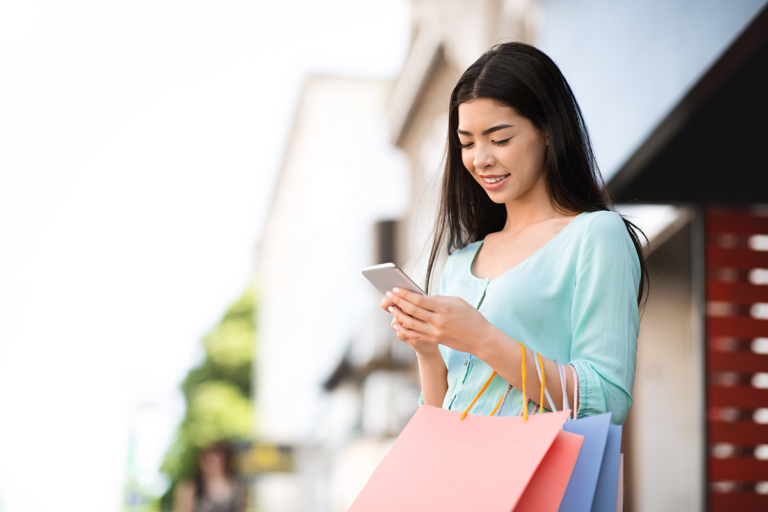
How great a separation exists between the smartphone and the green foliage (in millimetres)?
46021

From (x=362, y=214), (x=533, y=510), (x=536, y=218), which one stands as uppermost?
(x=362, y=214)

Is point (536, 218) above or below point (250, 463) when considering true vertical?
above

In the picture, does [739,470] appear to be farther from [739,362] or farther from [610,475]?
[610,475]

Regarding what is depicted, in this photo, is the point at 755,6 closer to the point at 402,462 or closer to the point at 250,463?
the point at 402,462

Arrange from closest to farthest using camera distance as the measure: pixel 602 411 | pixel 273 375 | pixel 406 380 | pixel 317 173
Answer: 1. pixel 602 411
2. pixel 406 380
3. pixel 317 173
4. pixel 273 375

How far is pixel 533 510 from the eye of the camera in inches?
58.1

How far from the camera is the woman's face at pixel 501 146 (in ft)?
6.16

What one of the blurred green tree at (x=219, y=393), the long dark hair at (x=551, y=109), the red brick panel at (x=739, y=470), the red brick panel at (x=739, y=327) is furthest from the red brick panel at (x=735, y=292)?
the blurred green tree at (x=219, y=393)

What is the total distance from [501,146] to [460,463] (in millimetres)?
753

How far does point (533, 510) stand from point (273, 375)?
3862 centimetres

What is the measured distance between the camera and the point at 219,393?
5097cm

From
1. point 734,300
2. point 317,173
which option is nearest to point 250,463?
point 317,173

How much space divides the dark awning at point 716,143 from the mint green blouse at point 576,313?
6.77ft

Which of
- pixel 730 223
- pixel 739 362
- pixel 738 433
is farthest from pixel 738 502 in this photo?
pixel 730 223
